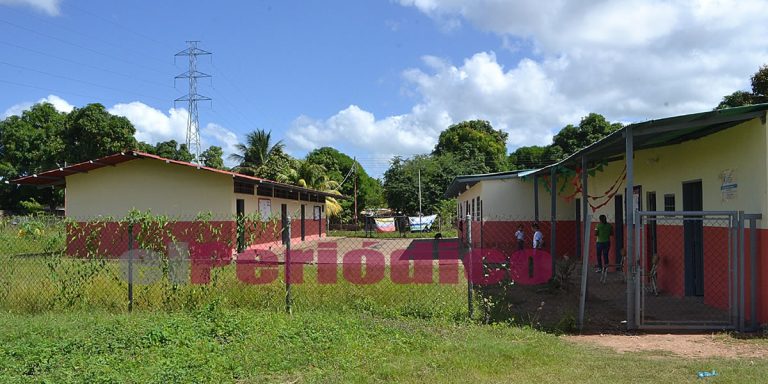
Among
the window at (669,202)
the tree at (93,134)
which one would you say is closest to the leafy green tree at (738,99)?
the window at (669,202)

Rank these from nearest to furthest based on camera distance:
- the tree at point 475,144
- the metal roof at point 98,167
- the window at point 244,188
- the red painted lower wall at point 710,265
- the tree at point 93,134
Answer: the red painted lower wall at point 710,265
the metal roof at point 98,167
the window at point 244,188
the tree at point 93,134
the tree at point 475,144

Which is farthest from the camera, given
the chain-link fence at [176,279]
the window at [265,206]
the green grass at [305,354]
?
the window at [265,206]

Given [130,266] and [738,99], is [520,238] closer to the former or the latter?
[130,266]

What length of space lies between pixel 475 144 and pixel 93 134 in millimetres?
31549

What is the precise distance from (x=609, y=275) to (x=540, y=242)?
280cm

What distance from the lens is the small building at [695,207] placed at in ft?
23.9

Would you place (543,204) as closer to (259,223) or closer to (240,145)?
(259,223)

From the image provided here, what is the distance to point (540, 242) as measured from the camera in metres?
16.0

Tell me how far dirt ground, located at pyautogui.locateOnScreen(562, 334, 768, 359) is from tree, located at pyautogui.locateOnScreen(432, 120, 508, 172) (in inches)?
1600

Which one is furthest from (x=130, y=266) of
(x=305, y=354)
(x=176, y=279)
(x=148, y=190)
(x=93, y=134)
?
(x=93, y=134)

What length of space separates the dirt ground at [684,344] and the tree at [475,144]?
4065cm

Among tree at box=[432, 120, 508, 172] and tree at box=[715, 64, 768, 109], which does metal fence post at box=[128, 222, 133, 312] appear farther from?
tree at box=[432, 120, 508, 172]

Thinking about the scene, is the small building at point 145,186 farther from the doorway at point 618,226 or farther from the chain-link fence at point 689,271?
the chain-link fence at point 689,271

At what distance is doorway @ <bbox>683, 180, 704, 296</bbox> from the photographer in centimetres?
964
